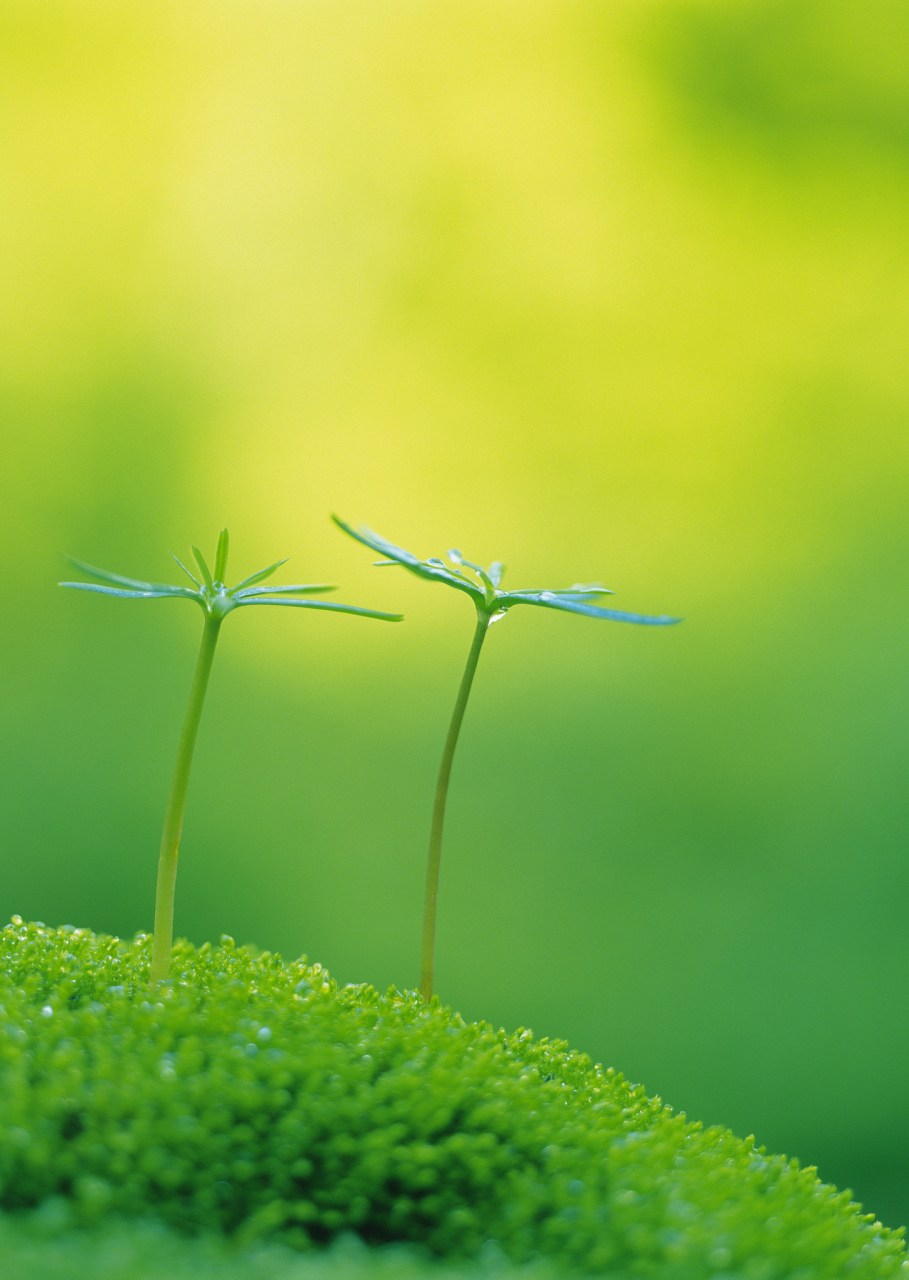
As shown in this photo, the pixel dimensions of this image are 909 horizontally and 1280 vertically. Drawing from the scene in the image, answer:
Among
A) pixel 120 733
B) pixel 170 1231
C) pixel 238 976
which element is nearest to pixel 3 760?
pixel 120 733

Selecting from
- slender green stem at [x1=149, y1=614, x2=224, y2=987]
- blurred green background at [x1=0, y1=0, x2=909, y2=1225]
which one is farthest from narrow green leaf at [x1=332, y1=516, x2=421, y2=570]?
blurred green background at [x1=0, y1=0, x2=909, y2=1225]

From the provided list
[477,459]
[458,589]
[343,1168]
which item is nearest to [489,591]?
[458,589]

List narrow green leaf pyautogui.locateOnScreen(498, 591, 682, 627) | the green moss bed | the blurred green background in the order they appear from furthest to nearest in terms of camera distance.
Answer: the blurred green background → narrow green leaf pyautogui.locateOnScreen(498, 591, 682, 627) → the green moss bed

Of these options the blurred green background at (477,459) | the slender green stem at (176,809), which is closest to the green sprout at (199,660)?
the slender green stem at (176,809)

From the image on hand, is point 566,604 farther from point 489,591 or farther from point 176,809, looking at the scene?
point 176,809

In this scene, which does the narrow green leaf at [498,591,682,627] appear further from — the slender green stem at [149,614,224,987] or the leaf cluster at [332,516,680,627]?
the slender green stem at [149,614,224,987]

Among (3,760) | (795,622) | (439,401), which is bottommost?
(3,760)

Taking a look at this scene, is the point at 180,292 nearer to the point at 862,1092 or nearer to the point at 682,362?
the point at 682,362
